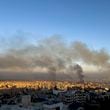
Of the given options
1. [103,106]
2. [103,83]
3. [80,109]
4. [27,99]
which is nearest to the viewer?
[103,106]

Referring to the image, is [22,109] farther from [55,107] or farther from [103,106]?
[103,106]

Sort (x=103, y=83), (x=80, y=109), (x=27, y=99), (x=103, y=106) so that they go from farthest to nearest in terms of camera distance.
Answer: (x=103, y=83) → (x=27, y=99) → (x=80, y=109) → (x=103, y=106)

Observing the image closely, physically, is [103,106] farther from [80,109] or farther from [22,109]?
[22,109]

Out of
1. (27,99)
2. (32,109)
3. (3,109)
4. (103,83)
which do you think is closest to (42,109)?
(32,109)

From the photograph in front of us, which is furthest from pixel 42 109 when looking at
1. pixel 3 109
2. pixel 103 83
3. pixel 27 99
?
pixel 103 83

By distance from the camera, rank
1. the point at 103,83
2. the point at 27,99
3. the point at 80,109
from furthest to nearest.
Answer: the point at 103,83, the point at 27,99, the point at 80,109

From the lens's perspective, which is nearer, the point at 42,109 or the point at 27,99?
the point at 42,109

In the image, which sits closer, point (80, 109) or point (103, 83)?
point (80, 109)
